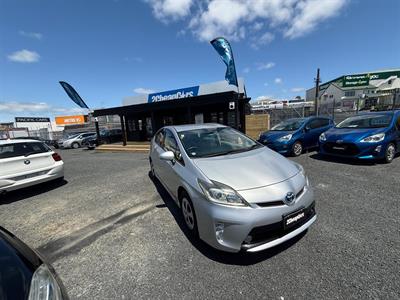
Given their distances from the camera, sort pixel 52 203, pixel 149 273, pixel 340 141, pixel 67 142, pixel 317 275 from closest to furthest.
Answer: pixel 317 275, pixel 149 273, pixel 52 203, pixel 340 141, pixel 67 142

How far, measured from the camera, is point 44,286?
132 centimetres

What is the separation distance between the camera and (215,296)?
1.89 metres

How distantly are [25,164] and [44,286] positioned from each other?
4647 millimetres

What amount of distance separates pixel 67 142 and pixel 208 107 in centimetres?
1523

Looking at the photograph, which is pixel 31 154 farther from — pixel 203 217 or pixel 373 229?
pixel 373 229

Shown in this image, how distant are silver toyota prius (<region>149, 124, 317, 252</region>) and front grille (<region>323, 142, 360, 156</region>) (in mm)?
3957

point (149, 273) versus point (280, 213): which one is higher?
point (280, 213)

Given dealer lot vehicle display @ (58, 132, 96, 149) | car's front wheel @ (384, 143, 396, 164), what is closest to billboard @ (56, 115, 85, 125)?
dealer lot vehicle display @ (58, 132, 96, 149)

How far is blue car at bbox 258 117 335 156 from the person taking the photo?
7.16m

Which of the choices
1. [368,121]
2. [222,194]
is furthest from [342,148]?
[222,194]

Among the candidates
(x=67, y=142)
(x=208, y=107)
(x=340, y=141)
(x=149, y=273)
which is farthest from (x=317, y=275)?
(x=67, y=142)

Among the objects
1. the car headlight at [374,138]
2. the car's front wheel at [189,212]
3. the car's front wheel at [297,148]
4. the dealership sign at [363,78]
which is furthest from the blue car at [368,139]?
the dealership sign at [363,78]

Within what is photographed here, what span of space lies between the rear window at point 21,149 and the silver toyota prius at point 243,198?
4234mm

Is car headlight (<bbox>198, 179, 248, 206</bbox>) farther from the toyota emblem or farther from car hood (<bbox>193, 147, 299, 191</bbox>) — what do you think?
the toyota emblem
